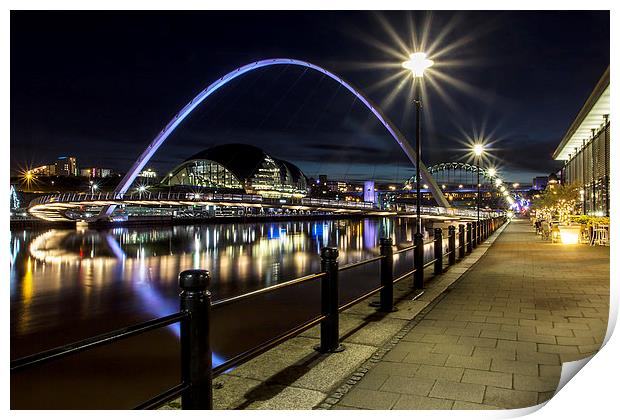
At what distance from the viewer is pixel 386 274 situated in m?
8.58

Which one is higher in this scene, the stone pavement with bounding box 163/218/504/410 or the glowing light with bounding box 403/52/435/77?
the glowing light with bounding box 403/52/435/77

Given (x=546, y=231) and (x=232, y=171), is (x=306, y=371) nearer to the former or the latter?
(x=546, y=231)

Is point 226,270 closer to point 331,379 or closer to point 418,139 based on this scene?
point 418,139

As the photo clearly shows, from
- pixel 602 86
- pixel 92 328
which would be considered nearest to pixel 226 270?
pixel 92 328

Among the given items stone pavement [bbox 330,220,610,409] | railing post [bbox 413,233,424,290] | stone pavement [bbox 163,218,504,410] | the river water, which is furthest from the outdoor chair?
stone pavement [bbox 163,218,504,410]

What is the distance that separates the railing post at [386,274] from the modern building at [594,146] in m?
22.7

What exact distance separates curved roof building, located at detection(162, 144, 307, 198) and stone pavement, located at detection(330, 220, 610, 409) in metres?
137

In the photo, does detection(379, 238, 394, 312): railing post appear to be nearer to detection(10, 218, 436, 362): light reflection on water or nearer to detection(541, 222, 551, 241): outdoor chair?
detection(10, 218, 436, 362): light reflection on water

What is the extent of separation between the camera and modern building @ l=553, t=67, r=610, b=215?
31641 millimetres

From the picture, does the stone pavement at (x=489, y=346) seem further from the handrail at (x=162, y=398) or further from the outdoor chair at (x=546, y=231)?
the outdoor chair at (x=546, y=231)

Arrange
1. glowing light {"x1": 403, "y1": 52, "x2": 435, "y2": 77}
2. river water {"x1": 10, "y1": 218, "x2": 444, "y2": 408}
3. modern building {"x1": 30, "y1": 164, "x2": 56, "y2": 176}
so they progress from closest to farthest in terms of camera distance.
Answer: river water {"x1": 10, "y1": 218, "x2": 444, "y2": 408} < glowing light {"x1": 403, "y1": 52, "x2": 435, "y2": 77} < modern building {"x1": 30, "y1": 164, "x2": 56, "y2": 176}

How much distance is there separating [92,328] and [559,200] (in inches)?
1455

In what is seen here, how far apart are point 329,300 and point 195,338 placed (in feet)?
8.70
